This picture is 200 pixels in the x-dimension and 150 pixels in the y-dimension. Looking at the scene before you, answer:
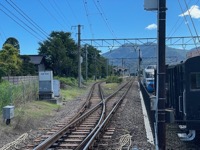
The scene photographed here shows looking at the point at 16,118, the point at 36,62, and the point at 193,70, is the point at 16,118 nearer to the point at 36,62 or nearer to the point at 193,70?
the point at 193,70

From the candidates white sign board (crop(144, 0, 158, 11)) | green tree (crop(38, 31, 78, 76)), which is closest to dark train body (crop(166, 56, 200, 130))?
white sign board (crop(144, 0, 158, 11))

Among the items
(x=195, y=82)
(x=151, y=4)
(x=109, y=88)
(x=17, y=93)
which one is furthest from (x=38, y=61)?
(x=151, y=4)

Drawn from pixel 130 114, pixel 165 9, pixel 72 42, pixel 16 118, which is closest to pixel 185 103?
pixel 165 9

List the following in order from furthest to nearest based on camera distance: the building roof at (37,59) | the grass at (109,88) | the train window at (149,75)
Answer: the building roof at (37,59), the grass at (109,88), the train window at (149,75)

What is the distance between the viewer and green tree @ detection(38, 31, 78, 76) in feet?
225

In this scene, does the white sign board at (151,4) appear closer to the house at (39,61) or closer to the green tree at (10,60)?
the green tree at (10,60)

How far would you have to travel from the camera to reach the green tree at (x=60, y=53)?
225 ft

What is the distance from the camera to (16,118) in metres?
16.7

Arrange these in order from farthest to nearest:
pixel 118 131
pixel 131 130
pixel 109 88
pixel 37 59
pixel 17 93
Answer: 1. pixel 37 59
2. pixel 109 88
3. pixel 17 93
4. pixel 131 130
5. pixel 118 131

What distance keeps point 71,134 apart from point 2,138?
8.11ft

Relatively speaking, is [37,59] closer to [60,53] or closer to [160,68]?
[60,53]

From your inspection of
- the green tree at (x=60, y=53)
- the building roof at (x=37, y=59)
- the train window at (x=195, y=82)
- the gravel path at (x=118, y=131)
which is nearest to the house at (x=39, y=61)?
the building roof at (x=37, y=59)

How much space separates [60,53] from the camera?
67.8 metres

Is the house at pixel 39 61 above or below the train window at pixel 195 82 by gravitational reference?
above
